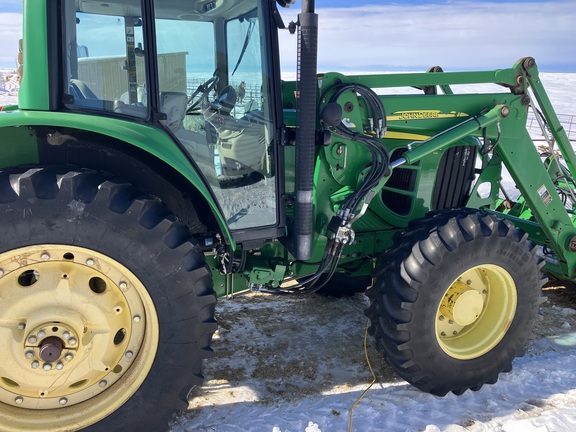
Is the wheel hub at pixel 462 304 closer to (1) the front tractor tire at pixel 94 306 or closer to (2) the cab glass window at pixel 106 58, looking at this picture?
(1) the front tractor tire at pixel 94 306

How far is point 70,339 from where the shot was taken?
101 inches

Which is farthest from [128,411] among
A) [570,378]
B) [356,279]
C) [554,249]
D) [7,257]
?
[554,249]

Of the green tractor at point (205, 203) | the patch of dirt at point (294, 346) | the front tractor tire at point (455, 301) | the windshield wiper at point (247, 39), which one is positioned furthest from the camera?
the patch of dirt at point (294, 346)

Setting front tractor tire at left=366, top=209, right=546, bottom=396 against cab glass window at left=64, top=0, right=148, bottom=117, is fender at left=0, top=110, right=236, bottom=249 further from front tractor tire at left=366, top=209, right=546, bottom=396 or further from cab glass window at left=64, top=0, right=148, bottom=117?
front tractor tire at left=366, top=209, right=546, bottom=396

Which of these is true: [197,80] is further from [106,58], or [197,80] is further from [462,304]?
[462,304]

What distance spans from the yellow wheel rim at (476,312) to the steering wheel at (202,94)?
1.82 meters

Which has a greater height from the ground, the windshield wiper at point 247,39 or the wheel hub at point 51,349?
the windshield wiper at point 247,39

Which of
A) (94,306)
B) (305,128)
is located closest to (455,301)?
(305,128)

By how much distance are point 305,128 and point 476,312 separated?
1.59m

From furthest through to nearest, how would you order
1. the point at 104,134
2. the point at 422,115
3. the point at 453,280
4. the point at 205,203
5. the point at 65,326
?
the point at 422,115, the point at 453,280, the point at 205,203, the point at 65,326, the point at 104,134

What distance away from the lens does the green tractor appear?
2.40 metres

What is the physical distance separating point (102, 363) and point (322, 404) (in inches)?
49.1

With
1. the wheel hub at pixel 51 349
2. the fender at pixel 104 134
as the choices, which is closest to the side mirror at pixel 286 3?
the fender at pixel 104 134

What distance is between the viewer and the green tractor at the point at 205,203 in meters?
2.40
